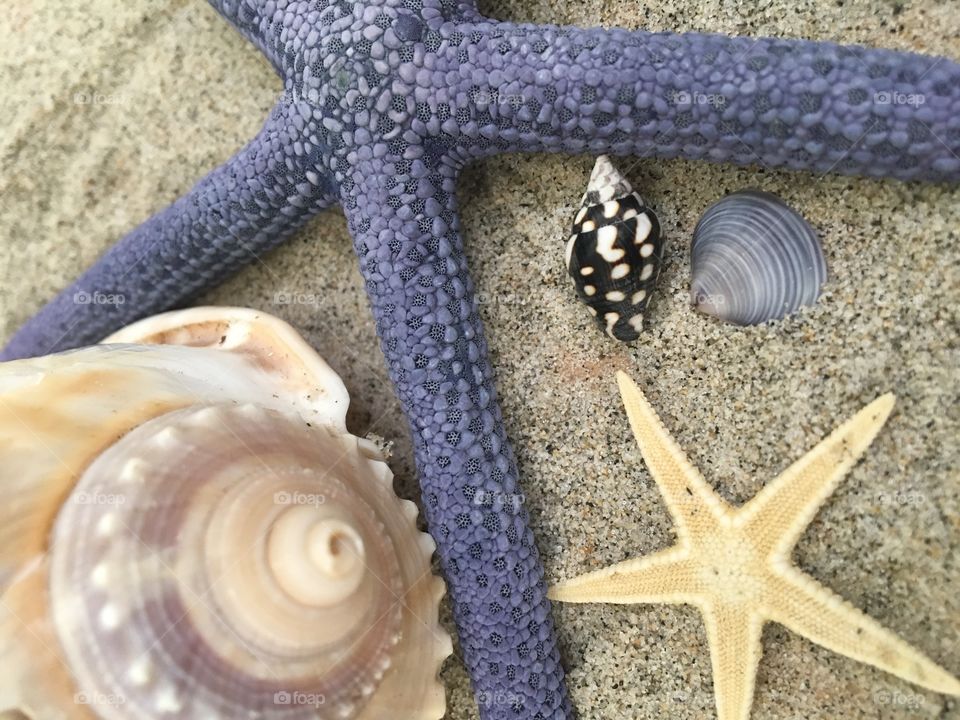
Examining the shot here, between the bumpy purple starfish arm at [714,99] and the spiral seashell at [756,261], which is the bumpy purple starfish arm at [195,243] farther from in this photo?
the spiral seashell at [756,261]

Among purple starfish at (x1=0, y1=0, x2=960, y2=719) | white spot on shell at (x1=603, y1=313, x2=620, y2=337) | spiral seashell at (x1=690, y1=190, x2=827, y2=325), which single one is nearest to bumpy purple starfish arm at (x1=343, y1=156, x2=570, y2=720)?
purple starfish at (x1=0, y1=0, x2=960, y2=719)

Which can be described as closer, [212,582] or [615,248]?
[212,582]

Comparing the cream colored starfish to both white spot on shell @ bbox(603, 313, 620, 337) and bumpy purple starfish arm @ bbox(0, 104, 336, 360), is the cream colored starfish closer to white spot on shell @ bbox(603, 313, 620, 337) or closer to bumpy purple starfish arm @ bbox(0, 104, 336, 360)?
white spot on shell @ bbox(603, 313, 620, 337)

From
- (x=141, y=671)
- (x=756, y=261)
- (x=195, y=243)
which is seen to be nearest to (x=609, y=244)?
(x=756, y=261)

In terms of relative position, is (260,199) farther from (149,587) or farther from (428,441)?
(149,587)

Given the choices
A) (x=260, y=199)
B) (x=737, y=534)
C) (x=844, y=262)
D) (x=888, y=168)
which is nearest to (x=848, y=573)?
(x=737, y=534)

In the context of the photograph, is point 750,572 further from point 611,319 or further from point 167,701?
point 167,701

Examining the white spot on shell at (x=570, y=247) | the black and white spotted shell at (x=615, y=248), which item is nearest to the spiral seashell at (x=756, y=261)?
the black and white spotted shell at (x=615, y=248)
